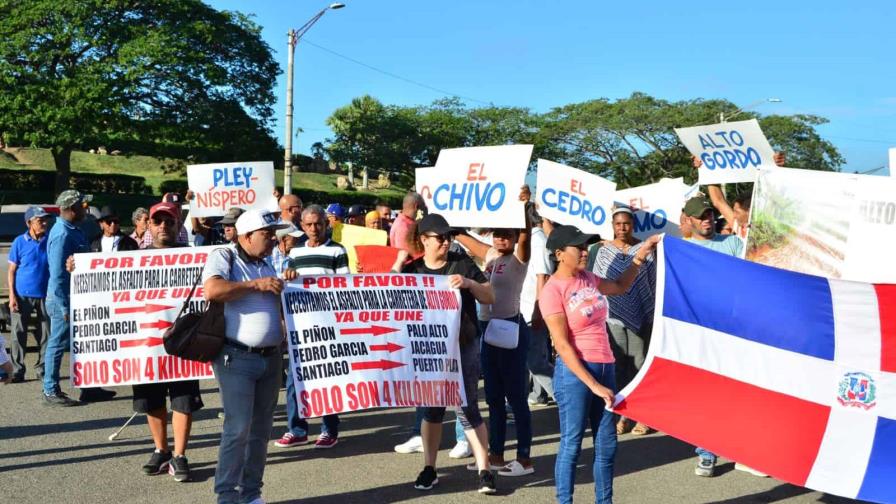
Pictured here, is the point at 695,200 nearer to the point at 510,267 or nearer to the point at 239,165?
the point at 510,267

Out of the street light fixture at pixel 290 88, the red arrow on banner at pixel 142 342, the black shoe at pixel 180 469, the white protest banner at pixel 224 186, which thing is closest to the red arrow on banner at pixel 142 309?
the red arrow on banner at pixel 142 342

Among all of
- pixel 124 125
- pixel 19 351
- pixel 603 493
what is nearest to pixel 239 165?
pixel 19 351

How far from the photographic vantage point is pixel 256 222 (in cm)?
507

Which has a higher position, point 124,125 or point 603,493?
point 124,125

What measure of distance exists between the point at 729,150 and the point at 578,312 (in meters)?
5.06

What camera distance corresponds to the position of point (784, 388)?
499 cm

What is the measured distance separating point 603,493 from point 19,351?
7320 millimetres

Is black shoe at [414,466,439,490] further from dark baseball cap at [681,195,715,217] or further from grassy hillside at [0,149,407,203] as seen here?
grassy hillside at [0,149,407,203]

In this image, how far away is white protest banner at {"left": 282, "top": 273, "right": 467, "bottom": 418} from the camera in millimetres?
5680

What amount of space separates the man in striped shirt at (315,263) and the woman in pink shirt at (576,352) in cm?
237

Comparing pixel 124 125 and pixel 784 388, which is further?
pixel 124 125

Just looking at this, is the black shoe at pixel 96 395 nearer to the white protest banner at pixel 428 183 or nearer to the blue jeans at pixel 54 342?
the blue jeans at pixel 54 342

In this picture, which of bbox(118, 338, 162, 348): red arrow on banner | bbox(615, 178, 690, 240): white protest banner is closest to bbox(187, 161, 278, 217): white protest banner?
bbox(118, 338, 162, 348): red arrow on banner

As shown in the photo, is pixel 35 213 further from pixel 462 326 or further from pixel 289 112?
pixel 289 112
